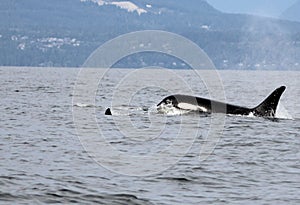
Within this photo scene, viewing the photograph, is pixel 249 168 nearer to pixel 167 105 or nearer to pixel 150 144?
pixel 150 144

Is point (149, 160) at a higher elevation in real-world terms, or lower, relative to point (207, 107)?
lower

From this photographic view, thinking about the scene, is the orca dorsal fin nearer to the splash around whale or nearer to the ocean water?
the splash around whale

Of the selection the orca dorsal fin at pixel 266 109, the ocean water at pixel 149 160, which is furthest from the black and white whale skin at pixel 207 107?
the ocean water at pixel 149 160

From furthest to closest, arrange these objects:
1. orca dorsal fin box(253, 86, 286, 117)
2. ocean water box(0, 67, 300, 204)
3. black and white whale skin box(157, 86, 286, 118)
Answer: black and white whale skin box(157, 86, 286, 118) → orca dorsal fin box(253, 86, 286, 117) → ocean water box(0, 67, 300, 204)

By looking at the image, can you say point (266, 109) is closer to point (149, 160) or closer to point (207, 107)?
point (207, 107)

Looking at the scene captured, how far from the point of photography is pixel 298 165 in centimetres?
1788

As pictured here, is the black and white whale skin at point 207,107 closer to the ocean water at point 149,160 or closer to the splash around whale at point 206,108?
the splash around whale at point 206,108

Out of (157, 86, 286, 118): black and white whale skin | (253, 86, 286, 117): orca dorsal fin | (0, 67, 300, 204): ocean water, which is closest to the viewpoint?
(0, 67, 300, 204): ocean water

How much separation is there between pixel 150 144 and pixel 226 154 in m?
2.61

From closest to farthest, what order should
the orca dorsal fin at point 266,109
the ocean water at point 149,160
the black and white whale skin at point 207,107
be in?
the ocean water at point 149,160
the orca dorsal fin at point 266,109
the black and white whale skin at point 207,107

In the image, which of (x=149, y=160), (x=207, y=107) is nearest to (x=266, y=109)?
(x=207, y=107)

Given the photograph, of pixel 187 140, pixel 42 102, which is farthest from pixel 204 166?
pixel 42 102

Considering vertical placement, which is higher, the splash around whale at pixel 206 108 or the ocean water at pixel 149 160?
the splash around whale at pixel 206 108

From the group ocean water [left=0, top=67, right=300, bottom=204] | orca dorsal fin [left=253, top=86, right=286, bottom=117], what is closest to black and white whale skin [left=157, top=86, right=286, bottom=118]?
orca dorsal fin [left=253, top=86, right=286, bottom=117]
